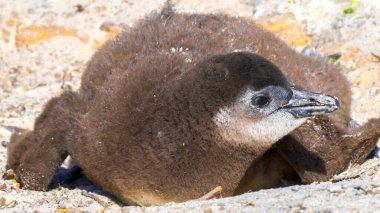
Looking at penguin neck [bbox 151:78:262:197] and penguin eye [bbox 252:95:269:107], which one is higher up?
penguin eye [bbox 252:95:269:107]

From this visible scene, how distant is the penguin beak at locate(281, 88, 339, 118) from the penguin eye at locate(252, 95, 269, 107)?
16 centimetres

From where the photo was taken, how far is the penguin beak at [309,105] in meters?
5.84

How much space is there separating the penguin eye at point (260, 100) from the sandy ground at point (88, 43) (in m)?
0.66

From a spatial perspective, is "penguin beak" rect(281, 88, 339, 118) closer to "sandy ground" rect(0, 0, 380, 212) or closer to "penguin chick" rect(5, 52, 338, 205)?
"penguin chick" rect(5, 52, 338, 205)

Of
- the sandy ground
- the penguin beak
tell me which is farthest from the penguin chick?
the sandy ground

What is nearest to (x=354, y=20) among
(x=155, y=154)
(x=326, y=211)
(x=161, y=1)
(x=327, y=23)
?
(x=327, y=23)

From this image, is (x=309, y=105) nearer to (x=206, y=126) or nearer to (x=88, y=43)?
(x=206, y=126)

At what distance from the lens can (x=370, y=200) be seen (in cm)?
488

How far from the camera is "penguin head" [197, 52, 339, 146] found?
228 inches

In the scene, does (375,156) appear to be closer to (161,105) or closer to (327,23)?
(161,105)

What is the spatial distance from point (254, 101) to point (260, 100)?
0.05 m

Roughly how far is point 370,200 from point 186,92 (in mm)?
1683

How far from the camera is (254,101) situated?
5840mm

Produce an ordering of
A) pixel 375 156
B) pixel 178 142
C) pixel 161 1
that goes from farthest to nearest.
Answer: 1. pixel 161 1
2. pixel 375 156
3. pixel 178 142
